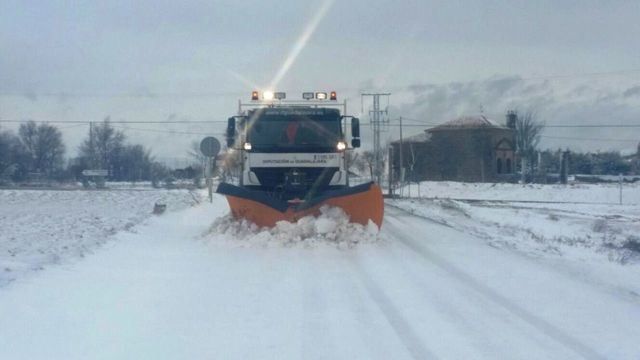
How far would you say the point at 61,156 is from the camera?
117m

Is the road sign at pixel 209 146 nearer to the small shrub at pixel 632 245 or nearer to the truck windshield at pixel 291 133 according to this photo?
the truck windshield at pixel 291 133

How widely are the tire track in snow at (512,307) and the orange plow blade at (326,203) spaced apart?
3.67ft

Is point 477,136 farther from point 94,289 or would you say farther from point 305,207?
point 94,289

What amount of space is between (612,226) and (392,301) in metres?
17.9

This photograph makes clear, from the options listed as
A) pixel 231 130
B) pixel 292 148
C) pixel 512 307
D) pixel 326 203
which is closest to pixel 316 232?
pixel 326 203

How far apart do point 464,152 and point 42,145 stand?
64.0 m

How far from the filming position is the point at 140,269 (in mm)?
11312

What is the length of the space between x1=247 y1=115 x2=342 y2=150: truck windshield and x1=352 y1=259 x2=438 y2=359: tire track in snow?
6301 mm

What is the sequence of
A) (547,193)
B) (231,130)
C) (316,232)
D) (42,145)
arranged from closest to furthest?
(316,232) < (231,130) < (547,193) < (42,145)

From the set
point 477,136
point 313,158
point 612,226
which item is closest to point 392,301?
point 313,158

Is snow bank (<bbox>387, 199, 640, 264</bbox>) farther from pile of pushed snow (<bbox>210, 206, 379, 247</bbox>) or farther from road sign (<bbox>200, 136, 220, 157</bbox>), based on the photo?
road sign (<bbox>200, 136, 220, 157</bbox>)

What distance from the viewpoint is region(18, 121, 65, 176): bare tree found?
A: 11350 centimetres

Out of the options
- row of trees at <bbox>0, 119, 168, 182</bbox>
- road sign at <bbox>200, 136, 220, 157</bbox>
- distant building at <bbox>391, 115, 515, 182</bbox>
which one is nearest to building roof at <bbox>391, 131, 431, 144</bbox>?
distant building at <bbox>391, 115, 515, 182</bbox>

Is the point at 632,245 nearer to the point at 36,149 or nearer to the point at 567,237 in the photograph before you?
the point at 567,237
